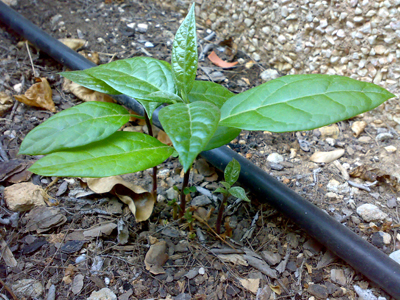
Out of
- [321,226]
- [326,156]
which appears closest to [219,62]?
[326,156]

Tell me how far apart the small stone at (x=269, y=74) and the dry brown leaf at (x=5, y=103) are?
1.53m

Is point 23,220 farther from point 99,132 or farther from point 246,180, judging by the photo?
point 246,180

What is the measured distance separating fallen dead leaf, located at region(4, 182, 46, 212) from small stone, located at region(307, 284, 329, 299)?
1.06 metres

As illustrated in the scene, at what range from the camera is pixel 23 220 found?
110 centimetres

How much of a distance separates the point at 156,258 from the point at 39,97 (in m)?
1.14

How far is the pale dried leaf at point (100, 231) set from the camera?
1.11 meters

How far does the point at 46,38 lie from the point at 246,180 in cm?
157

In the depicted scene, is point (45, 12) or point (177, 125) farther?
point (45, 12)

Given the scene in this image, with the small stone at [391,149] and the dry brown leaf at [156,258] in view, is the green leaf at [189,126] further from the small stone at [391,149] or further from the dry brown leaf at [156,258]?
the small stone at [391,149]

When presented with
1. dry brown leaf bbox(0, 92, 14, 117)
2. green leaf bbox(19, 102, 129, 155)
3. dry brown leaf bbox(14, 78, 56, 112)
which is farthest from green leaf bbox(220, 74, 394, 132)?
dry brown leaf bbox(0, 92, 14, 117)

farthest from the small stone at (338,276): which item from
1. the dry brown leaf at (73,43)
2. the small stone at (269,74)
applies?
the dry brown leaf at (73,43)

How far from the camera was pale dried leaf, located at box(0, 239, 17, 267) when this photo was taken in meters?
0.99

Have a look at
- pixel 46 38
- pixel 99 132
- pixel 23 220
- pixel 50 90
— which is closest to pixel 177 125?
pixel 99 132

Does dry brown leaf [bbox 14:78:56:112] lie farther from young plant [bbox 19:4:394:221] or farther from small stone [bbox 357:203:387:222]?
small stone [bbox 357:203:387:222]
